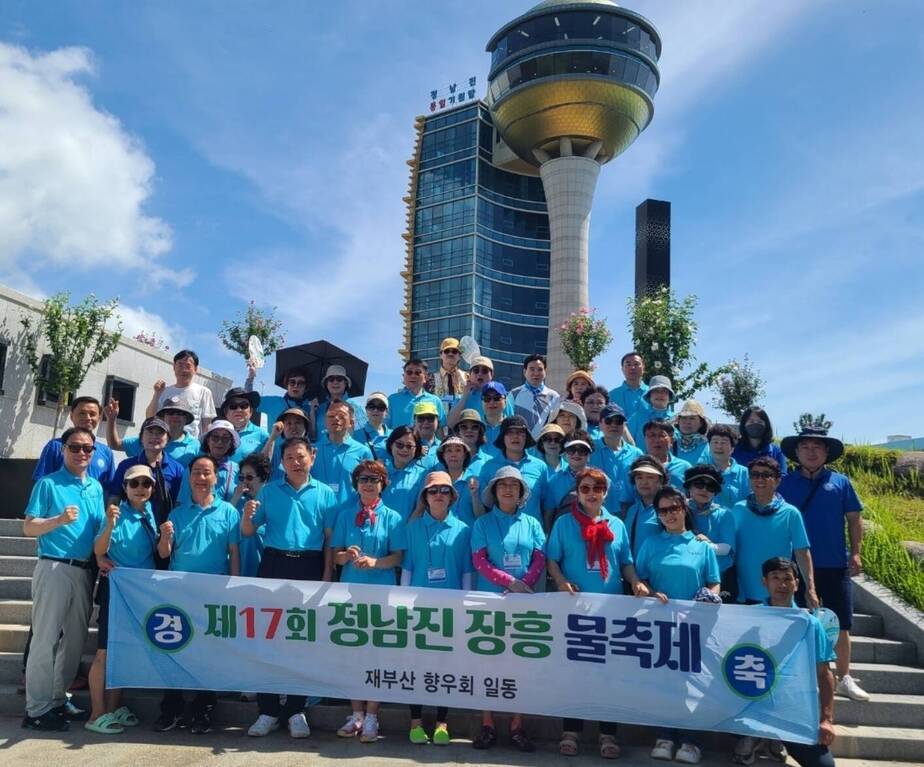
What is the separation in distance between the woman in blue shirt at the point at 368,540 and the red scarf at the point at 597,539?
141 centimetres

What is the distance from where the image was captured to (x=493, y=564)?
5.24 metres

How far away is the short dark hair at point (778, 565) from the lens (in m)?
4.98

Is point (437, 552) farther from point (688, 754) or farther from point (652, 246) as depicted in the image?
point (652, 246)

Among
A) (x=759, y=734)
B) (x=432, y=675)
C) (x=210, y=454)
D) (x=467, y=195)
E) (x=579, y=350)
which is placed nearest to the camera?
(x=759, y=734)

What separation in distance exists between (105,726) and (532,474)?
12.7 ft

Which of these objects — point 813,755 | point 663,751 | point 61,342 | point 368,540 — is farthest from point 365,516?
point 61,342

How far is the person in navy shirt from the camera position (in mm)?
5812

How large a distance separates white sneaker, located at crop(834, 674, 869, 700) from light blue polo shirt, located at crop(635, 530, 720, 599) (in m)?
1.78

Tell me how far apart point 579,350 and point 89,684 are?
80.9ft

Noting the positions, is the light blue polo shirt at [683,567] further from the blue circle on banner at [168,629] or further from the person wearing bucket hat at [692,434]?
the blue circle on banner at [168,629]

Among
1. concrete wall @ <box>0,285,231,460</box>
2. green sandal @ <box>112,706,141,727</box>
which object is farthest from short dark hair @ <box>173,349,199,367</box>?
concrete wall @ <box>0,285,231,460</box>

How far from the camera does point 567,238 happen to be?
54.8 m

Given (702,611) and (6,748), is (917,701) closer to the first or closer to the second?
(702,611)

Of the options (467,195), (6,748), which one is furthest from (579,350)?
(467,195)
